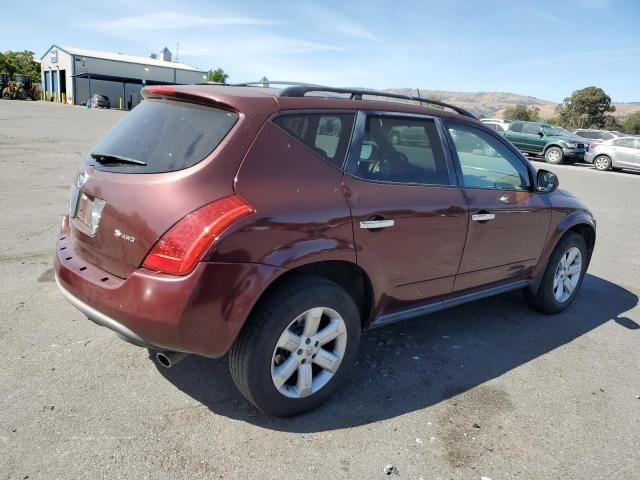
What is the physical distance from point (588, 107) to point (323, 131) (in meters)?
61.4

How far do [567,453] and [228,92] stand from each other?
275cm

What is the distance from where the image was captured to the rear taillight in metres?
2.31

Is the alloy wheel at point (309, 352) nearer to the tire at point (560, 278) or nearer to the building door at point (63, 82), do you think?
the tire at point (560, 278)

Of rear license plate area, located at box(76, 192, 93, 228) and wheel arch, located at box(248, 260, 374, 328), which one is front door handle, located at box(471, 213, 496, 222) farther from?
rear license plate area, located at box(76, 192, 93, 228)

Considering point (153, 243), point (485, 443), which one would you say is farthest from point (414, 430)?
point (153, 243)

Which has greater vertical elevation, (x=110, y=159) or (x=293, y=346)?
(x=110, y=159)

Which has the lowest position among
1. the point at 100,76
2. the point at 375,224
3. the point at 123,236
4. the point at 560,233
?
the point at 100,76

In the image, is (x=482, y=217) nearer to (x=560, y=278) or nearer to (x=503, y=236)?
(x=503, y=236)

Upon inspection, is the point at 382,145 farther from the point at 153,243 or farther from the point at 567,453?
the point at 567,453

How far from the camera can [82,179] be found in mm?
2934

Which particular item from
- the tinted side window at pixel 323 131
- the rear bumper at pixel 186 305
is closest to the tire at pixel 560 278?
the tinted side window at pixel 323 131

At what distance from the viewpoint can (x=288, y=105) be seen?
2.76 meters

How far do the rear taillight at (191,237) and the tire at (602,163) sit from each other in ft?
77.9

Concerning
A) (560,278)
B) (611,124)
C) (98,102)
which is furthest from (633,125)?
(560,278)
